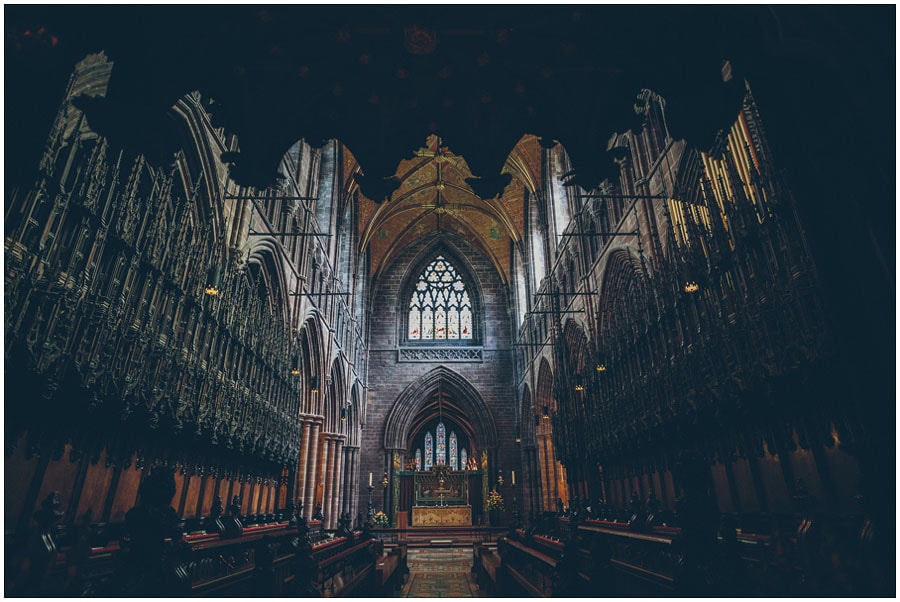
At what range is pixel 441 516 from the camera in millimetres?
24297

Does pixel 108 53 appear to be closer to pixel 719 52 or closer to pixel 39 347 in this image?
pixel 39 347

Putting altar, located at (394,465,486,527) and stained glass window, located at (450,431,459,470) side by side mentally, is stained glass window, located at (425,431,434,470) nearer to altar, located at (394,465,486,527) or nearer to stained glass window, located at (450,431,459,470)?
stained glass window, located at (450,431,459,470)

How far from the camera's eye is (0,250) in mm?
2893

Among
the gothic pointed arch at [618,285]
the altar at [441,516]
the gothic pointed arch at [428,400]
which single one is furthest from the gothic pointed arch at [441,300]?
the gothic pointed arch at [618,285]

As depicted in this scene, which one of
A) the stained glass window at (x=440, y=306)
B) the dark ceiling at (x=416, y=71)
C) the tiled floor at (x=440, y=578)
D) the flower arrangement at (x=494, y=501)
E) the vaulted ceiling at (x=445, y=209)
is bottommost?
the tiled floor at (x=440, y=578)

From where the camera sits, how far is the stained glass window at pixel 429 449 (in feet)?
106

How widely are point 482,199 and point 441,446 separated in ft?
93.4

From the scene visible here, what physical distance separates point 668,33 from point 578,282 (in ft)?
43.6

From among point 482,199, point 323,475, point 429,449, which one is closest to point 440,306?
point 429,449

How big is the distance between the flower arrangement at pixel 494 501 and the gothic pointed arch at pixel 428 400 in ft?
7.59

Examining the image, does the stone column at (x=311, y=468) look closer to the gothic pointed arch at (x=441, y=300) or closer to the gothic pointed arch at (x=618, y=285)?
the gothic pointed arch at (x=618, y=285)

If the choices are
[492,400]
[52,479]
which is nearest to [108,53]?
[52,479]

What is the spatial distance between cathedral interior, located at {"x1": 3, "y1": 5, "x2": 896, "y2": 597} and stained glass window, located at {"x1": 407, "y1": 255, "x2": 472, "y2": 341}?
14.6 meters

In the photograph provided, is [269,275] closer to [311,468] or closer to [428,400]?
[311,468]
